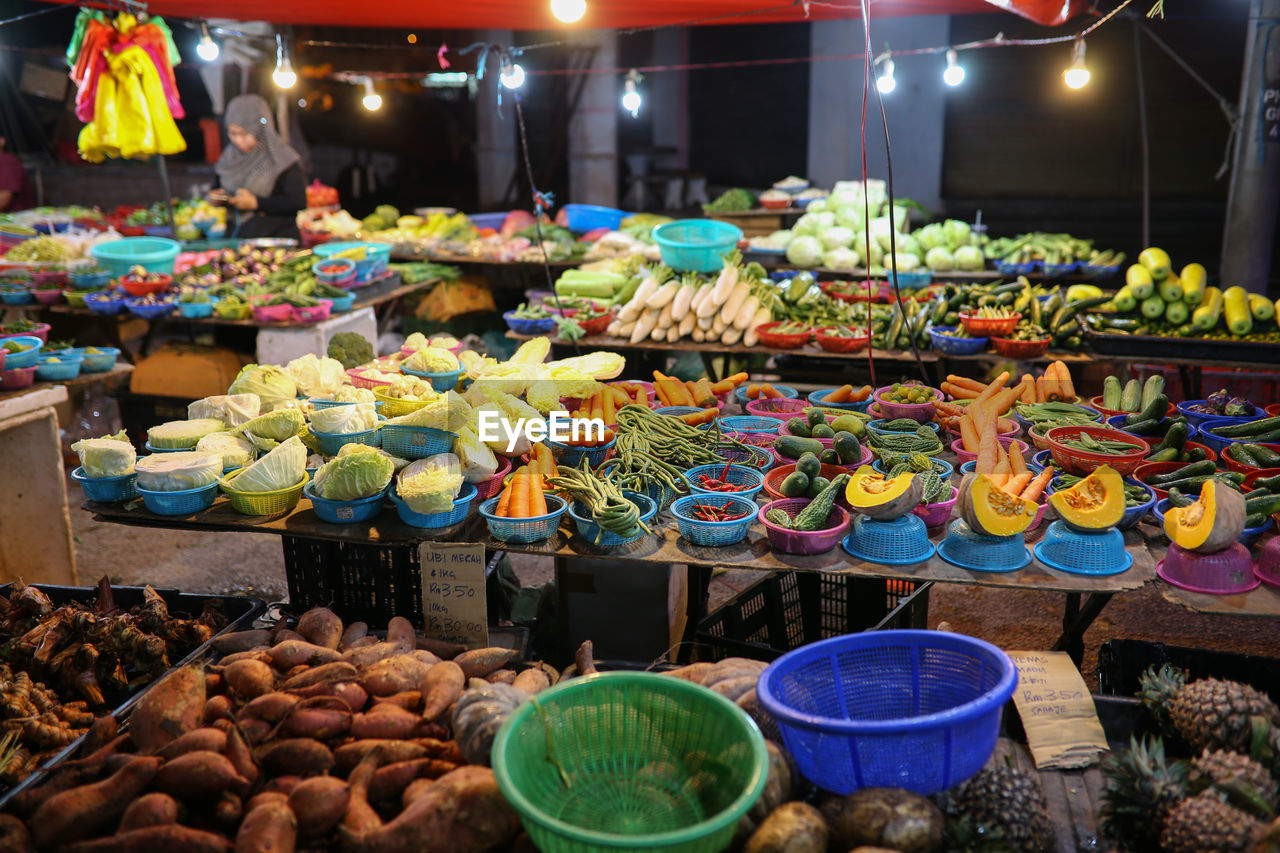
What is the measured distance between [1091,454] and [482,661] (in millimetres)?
2140

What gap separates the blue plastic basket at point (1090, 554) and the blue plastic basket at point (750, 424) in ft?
4.05

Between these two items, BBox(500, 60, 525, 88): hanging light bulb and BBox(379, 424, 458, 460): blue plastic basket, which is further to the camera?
BBox(500, 60, 525, 88): hanging light bulb

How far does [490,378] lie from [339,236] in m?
5.77

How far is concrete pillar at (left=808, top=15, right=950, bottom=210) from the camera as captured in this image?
9.73 metres

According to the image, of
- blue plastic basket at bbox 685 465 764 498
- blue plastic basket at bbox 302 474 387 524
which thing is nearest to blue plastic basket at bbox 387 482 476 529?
blue plastic basket at bbox 302 474 387 524

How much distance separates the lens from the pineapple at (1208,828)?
1812 mm

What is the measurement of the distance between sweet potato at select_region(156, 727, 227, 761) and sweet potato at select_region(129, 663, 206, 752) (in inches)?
2.5

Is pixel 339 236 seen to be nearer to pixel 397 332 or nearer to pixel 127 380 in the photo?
pixel 397 332

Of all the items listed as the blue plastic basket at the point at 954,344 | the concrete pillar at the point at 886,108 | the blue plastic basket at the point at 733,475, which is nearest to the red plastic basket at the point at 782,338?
the blue plastic basket at the point at 954,344

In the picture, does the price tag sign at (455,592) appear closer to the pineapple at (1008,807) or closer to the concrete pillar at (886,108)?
the pineapple at (1008,807)

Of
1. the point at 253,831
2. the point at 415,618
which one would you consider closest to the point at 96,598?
the point at 415,618

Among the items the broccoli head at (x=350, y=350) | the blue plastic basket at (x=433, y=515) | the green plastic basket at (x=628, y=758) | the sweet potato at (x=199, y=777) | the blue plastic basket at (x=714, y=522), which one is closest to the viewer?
the green plastic basket at (x=628, y=758)

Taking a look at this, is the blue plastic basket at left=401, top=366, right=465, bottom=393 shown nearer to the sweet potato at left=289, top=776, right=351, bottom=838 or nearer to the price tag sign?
the price tag sign

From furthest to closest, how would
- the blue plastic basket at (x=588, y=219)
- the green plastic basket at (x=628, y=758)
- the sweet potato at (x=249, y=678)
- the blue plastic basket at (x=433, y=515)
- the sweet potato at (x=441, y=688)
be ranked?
the blue plastic basket at (x=588, y=219) < the blue plastic basket at (x=433, y=515) < the sweet potato at (x=249, y=678) < the sweet potato at (x=441, y=688) < the green plastic basket at (x=628, y=758)
